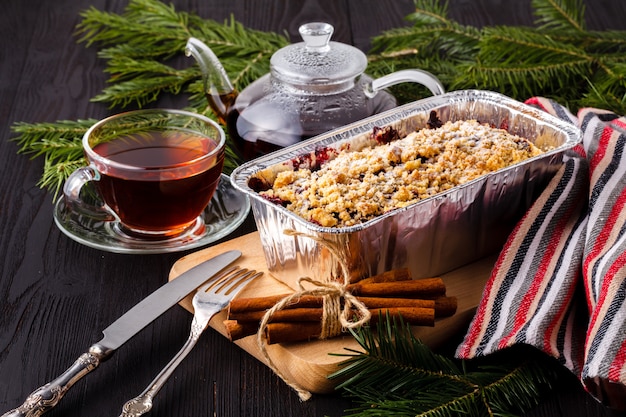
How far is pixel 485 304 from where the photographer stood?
139 centimetres

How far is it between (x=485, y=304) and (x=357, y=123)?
46 cm

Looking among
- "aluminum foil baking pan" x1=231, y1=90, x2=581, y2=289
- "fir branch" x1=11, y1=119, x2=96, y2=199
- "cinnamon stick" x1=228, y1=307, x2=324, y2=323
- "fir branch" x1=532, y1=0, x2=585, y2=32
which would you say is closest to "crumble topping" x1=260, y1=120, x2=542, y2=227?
"aluminum foil baking pan" x1=231, y1=90, x2=581, y2=289

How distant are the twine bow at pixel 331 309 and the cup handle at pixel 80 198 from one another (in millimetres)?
460

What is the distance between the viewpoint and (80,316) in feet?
4.85

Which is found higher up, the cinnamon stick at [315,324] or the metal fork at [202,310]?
the cinnamon stick at [315,324]

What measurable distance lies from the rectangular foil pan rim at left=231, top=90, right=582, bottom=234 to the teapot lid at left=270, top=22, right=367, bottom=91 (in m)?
0.16

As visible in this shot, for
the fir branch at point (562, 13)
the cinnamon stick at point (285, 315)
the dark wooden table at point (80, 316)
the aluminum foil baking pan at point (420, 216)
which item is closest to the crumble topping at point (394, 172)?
the aluminum foil baking pan at point (420, 216)

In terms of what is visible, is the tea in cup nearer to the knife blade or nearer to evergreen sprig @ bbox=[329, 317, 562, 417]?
the knife blade

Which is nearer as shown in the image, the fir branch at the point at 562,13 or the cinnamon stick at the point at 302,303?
the cinnamon stick at the point at 302,303

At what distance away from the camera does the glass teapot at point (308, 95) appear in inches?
70.5

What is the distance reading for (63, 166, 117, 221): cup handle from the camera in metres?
1.62

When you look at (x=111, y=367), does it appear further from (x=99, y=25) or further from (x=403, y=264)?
(x=99, y=25)

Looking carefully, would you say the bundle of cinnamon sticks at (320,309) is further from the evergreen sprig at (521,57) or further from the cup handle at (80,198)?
the evergreen sprig at (521,57)

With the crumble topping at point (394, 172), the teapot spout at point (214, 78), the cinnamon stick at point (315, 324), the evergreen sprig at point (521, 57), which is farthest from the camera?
the evergreen sprig at point (521, 57)
